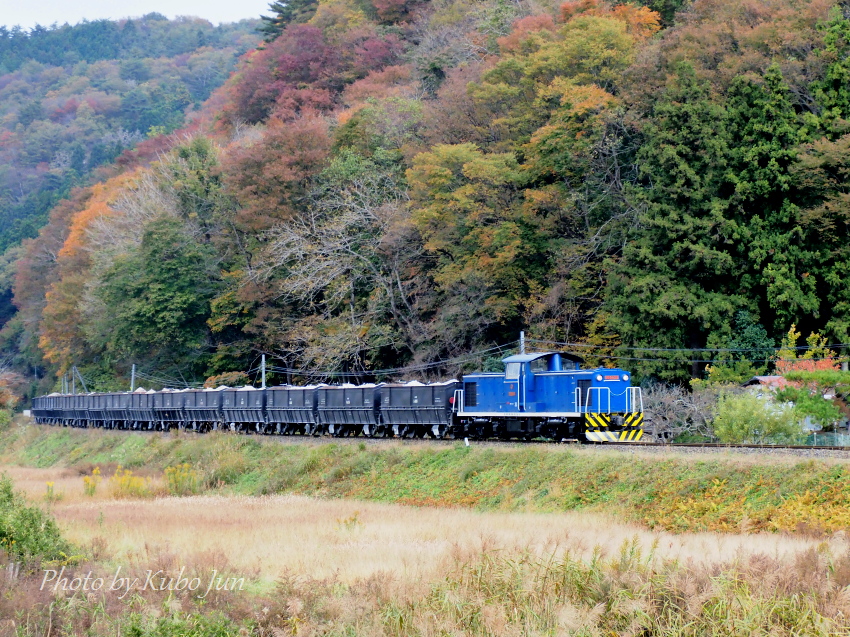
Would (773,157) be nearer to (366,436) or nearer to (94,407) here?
(366,436)

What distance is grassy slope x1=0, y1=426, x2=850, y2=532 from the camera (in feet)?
59.5

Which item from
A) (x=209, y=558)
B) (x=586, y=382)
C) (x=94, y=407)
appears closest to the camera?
(x=209, y=558)

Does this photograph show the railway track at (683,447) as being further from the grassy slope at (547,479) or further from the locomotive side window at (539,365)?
the locomotive side window at (539,365)

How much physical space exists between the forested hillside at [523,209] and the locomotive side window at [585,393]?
9.56 metres

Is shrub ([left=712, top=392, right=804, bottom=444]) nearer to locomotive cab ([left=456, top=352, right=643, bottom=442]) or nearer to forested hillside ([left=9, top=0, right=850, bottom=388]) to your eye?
locomotive cab ([left=456, top=352, right=643, bottom=442])

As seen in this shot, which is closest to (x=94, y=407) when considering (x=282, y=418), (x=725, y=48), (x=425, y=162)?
(x=282, y=418)

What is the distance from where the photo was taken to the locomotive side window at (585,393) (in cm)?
2859

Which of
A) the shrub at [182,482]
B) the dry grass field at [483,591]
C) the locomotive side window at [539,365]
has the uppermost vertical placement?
the locomotive side window at [539,365]

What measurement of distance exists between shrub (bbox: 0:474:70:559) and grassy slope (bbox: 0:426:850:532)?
36.3 feet

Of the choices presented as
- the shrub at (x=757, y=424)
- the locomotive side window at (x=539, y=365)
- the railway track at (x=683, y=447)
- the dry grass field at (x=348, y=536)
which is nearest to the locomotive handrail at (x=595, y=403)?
the railway track at (x=683, y=447)

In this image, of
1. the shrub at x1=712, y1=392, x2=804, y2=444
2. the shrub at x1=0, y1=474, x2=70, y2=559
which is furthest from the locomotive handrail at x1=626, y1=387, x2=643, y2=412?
the shrub at x1=0, y1=474, x2=70, y2=559

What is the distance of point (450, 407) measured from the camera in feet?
109

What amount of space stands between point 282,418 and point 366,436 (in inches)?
222

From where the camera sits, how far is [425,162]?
4744 cm
